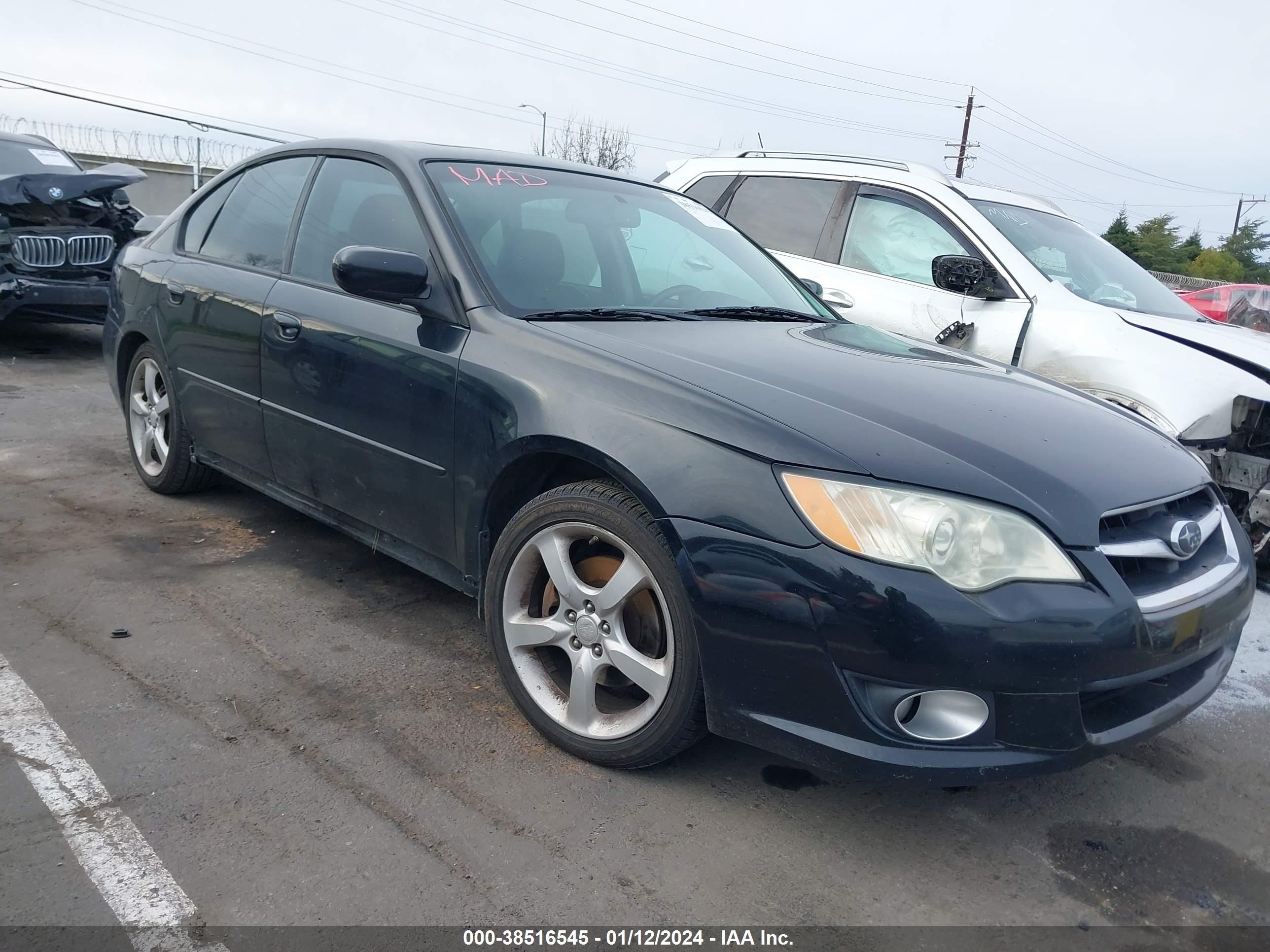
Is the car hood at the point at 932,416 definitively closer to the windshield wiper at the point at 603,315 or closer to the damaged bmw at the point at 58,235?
the windshield wiper at the point at 603,315

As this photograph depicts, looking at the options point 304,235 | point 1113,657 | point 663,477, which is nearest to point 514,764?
point 663,477

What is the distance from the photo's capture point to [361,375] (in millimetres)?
3160

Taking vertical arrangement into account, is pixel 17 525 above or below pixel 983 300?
below

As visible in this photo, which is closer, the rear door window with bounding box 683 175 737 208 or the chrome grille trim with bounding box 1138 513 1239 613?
the chrome grille trim with bounding box 1138 513 1239 613

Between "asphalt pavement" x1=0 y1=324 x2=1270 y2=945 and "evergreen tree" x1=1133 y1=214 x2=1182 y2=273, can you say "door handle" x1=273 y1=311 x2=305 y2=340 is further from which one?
"evergreen tree" x1=1133 y1=214 x2=1182 y2=273

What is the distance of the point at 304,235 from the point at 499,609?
68.4 inches

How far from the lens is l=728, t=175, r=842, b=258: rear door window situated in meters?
5.66

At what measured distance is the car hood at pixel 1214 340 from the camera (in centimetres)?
439

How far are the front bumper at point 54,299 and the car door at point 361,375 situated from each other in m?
4.35

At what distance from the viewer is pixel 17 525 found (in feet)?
13.6

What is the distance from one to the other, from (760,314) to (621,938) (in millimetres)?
2055

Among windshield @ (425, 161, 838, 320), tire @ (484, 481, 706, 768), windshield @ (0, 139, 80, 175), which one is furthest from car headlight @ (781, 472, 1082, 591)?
windshield @ (0, 139, 80, 175)

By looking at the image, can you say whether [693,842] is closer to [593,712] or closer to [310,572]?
[593,712]

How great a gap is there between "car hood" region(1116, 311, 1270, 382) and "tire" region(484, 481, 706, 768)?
10.7ft
